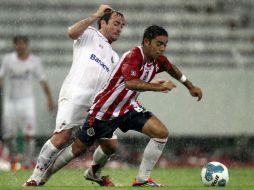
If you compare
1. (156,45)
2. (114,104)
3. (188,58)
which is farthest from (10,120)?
(156,45)

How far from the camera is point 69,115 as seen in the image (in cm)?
1016

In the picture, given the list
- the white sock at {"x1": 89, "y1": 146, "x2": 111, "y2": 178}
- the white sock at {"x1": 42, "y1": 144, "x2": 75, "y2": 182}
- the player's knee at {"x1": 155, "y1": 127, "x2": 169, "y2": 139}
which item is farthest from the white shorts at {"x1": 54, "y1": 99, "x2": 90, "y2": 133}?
the player's knee at {"x1": 155, "y1": 127, "x2": 169, "y2": 139}

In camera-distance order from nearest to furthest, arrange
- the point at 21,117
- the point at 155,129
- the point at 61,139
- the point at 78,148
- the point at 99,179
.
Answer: the point at 61,139 → the point at 155,129 → the point at 78,148 → the point at 99,179 → the point at 21,117

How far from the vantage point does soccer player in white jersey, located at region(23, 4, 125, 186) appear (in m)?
10.1

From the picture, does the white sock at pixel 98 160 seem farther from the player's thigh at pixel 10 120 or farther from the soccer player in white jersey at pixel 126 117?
the player's thigh at pixel 10 120

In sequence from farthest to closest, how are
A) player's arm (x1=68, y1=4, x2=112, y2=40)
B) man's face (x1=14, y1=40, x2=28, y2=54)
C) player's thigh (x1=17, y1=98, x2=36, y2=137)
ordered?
player's thigh (x1=17, y1=98, x2=36, y2=137)
man's face (x1=14, y1=40, x2=28, y2=54)
player's arm (x1=68, y1=4, x2=112, y2=40)

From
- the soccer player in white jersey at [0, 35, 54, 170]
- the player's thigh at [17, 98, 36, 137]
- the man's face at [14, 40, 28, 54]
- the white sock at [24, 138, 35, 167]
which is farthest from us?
the player's thigh at [17, 98, 36, 137]

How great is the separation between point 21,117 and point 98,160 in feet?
17.7

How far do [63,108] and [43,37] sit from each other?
9.18 m

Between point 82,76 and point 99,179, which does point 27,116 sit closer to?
point 99,179

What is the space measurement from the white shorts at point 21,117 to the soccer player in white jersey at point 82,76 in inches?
216

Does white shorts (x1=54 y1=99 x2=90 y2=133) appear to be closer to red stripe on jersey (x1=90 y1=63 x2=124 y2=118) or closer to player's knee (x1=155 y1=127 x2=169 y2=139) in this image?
red stripe on jersey (x1=90 y1=63 x2=124 y2=118)

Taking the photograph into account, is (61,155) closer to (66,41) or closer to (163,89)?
(163,89)

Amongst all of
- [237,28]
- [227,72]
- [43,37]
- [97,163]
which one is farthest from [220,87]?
[97,163]
